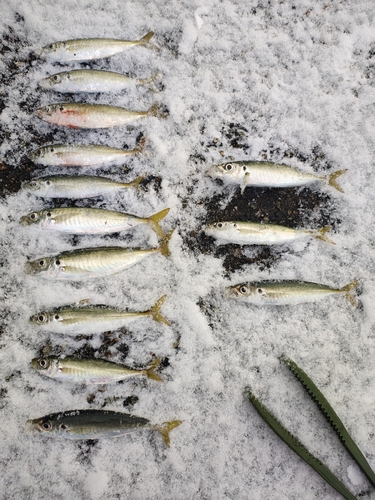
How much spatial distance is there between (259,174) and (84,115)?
5.87 feet

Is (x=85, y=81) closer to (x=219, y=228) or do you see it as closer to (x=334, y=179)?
(x=219, y=228)

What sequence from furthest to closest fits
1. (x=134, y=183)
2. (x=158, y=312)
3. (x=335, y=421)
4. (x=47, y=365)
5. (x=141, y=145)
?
1. (x=141, y=145)
2. (x=134, y=183)
3. (x=158, y=312)
4. (x=335, y=421)
5. (x=47, y=365)

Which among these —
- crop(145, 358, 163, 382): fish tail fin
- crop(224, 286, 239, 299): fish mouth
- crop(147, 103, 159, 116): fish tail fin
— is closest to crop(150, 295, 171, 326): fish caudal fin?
crop(145, 358, 163, 382): fish tail fin

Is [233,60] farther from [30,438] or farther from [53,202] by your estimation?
[30,438]

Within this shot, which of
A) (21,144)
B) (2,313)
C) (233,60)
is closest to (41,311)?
(2,313)

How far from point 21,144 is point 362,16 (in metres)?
3.80

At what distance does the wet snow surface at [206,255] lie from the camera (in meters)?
3.30

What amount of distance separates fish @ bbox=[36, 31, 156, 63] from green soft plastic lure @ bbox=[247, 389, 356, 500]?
3.72 meters

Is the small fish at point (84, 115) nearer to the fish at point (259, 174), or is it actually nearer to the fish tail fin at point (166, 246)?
the fish at point (259, 174)

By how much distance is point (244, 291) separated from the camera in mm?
3367

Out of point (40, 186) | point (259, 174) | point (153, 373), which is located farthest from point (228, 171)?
point (153, 373)

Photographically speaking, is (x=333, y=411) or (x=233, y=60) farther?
(x=233, y=60)

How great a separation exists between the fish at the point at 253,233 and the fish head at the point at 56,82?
6.56 feet

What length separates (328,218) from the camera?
369 centimetres
